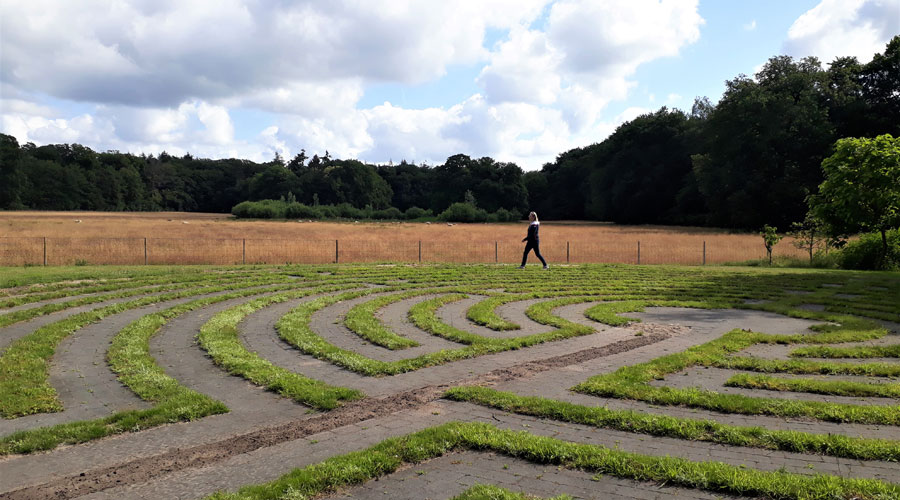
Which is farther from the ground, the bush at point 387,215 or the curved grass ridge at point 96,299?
the bush at point 387,215

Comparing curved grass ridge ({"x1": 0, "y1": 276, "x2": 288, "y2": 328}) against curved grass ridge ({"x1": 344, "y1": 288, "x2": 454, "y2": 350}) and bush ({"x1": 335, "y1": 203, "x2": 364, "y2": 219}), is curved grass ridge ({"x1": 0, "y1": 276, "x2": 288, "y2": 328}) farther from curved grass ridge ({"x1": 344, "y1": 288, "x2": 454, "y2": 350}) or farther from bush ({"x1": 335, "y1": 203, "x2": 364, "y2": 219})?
bush ({"x1": 335, "y1": 203, "x2": 364, "y2": 219})

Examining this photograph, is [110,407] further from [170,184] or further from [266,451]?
[170,184]

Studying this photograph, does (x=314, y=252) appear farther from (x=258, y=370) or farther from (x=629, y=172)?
(x=629, y=172)

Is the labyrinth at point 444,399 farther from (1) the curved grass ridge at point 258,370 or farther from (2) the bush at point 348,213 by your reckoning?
(2) the bush at point 348,213

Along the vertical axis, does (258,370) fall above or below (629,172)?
below

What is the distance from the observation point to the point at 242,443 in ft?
17.5

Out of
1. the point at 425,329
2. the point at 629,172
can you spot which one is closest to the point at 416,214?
the point at 629,172

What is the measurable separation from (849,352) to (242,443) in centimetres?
842

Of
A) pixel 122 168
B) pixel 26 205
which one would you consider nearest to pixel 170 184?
pixel 122 168

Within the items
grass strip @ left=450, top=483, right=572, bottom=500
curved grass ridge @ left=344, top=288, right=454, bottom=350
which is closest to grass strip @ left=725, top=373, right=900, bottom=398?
grass strip @ left=450, top=483, right=572, bottom=500

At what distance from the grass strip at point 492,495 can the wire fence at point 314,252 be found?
2023cm

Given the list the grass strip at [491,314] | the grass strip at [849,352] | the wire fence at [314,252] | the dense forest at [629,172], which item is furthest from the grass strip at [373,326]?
the dense forest at [629,172]

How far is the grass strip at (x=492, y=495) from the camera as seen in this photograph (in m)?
4.17

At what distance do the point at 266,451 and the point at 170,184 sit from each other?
430ft
